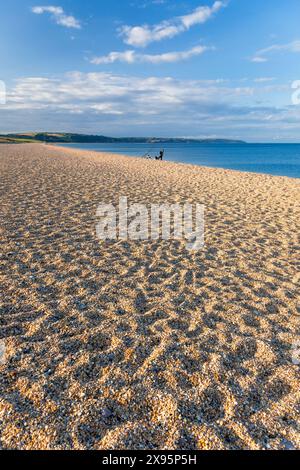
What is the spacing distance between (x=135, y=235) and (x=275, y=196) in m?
7.81

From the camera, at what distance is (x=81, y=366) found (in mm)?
3156

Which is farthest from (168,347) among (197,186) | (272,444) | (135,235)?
(197,186)

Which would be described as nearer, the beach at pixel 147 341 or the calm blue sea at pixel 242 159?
the beach at pixel 147 341

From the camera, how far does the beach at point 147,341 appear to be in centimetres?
254

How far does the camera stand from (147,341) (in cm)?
356

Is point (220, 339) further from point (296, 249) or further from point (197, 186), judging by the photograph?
point (197, 186)

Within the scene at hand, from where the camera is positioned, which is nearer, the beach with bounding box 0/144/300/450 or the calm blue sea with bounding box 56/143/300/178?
the beach with bounding box 0/144/300/450

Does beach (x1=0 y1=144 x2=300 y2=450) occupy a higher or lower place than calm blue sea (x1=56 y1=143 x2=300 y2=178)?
lower

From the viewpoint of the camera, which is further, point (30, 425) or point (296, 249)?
point (296, 249)

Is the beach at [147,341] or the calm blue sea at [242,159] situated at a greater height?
the calm blue sea at [242,159]

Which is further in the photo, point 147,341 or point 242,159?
point 242,159

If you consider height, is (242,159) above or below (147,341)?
above

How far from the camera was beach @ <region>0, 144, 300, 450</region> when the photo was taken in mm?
2539

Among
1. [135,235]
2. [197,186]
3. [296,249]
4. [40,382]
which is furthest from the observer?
[197,186]
